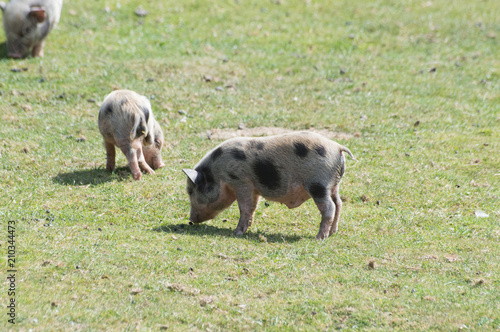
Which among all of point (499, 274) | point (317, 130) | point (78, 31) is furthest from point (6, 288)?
point (78, 31)

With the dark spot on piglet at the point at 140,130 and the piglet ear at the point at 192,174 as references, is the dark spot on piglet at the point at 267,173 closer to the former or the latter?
the piglet ear at the point at 192,174

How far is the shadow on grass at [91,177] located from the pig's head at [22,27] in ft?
23.9

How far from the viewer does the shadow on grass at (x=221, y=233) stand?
909 centimetres

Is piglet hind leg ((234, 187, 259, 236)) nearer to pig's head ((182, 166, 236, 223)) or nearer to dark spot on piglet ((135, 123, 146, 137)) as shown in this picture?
pig's head ((182, 166, 236, 223))

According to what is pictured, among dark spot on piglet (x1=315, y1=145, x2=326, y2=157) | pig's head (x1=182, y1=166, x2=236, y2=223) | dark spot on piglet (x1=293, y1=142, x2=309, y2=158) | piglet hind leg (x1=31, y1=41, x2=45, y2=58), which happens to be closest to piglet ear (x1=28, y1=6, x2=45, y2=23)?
piglet hind leg (x1=31, y1=41, x2=45, y2=58)

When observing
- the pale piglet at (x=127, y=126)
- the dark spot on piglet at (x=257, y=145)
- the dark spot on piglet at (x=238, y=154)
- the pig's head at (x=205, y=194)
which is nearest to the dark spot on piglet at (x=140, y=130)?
the pale piglet at (x=127, y=126)

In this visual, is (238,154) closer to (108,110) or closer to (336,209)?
(336,209)

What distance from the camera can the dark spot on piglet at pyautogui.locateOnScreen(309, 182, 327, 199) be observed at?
8.94m

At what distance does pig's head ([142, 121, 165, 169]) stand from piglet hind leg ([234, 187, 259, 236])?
292 cm

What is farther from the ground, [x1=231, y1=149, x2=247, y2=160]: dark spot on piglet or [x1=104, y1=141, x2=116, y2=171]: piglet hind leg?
[x1=231, y1=149, x2=247, y2=160]: dark spot on piglet

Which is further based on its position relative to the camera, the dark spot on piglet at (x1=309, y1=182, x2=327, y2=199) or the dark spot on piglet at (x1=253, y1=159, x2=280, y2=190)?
the dark spot on piglet at (x1=253, y1=159, x2=280, y2=190)

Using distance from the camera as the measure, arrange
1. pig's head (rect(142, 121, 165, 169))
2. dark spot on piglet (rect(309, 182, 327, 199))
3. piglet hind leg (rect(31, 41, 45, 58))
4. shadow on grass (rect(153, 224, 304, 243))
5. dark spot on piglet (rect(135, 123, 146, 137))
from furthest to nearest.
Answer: piglet hind leg (rect(31, 41, 45, 58)), pig's head (rect(142, 121, 165, 169)), dark spot on piglet (rect(135, 123, 146, 137)), shadow on grass (rect(153, 224, 304, 243)), dark spot on piglet (rect(309, 182, 327, 199))

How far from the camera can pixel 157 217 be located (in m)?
9.73

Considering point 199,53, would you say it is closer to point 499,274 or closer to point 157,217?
point 157,217
